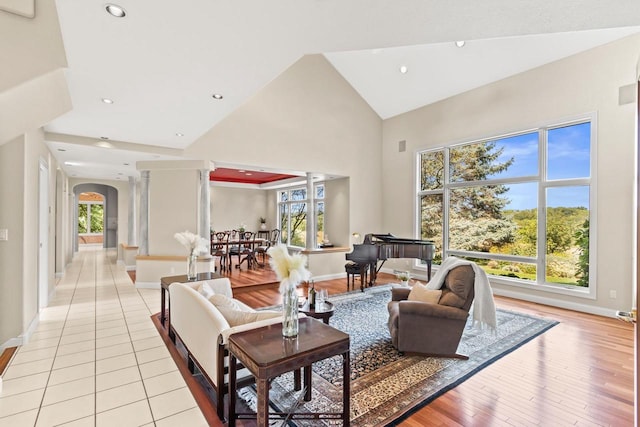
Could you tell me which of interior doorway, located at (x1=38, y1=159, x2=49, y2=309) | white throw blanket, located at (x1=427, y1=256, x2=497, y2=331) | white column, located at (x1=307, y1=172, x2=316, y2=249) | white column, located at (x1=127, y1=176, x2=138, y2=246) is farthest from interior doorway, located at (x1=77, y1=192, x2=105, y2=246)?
white throw blanket, located at (x1=427, y1=256, x2=497, y2=331)

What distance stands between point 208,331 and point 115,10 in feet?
7.25

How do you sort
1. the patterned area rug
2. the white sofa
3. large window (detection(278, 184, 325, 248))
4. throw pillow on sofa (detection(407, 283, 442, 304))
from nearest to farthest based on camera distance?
the white sofa < the patterned area rug < throw pillow on sofa (detection(407, 283, 442, 304)) < large window (detection(278, 184, 325, 248))

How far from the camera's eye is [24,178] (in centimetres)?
333

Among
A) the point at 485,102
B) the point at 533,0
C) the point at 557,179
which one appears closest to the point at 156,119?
the point at 533,0

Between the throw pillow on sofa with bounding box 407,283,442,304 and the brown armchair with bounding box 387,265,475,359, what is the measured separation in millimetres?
103

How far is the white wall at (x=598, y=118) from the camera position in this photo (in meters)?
4.35

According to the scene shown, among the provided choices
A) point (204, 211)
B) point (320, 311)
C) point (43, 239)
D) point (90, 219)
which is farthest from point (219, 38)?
point (90, 219)

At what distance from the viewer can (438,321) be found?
3.06 meters

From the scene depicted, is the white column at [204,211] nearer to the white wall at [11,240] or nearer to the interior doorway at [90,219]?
the white wall at [11,240]

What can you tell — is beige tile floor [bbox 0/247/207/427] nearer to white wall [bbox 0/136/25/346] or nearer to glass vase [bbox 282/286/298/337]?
white wall [bbox 0/136/25/346]

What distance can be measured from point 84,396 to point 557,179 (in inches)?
274

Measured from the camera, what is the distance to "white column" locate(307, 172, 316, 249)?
7.03m

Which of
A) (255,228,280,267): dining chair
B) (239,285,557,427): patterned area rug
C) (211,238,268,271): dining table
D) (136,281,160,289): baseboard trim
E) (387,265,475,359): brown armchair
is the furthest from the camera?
(255,228,280,267): dining chair

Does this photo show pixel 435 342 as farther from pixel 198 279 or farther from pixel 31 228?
pixel 31 228
